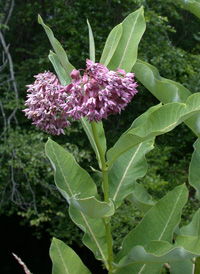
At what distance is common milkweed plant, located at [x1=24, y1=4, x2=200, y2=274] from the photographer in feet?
3.06

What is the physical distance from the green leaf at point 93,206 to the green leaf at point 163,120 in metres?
0.14

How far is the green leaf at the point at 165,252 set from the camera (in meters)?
0.91

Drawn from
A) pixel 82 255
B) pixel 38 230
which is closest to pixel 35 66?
pixel 38 230

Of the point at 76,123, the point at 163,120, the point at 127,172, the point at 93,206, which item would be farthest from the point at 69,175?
the point at 76,123

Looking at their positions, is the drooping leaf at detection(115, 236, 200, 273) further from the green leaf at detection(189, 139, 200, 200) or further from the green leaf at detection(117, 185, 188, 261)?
the green leaf at detection(189, 139, 200, 200)

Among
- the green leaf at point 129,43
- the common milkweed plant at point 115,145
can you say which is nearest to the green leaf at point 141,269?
the common milkweed plant at point 115,145

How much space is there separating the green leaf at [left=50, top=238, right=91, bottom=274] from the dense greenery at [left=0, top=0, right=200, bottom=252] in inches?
118

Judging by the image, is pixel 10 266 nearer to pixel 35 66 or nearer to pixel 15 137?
pixel 15 137

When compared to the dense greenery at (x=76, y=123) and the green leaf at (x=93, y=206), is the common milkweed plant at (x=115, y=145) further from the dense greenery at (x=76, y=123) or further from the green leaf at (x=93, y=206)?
the dense greenery at (x=76, y=123)

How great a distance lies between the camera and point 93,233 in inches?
48.4

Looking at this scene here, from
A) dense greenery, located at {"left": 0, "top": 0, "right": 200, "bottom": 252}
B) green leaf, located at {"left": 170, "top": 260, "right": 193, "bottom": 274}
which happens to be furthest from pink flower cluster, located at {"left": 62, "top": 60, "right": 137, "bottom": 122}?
dense greenery, located at {"left": 0, "top": 0, "right": 200, "bottom": 252}

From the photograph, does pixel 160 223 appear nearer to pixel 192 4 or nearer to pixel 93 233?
pixel 93 233

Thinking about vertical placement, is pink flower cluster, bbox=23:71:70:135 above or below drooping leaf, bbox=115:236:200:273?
above

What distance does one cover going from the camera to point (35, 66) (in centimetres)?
566
